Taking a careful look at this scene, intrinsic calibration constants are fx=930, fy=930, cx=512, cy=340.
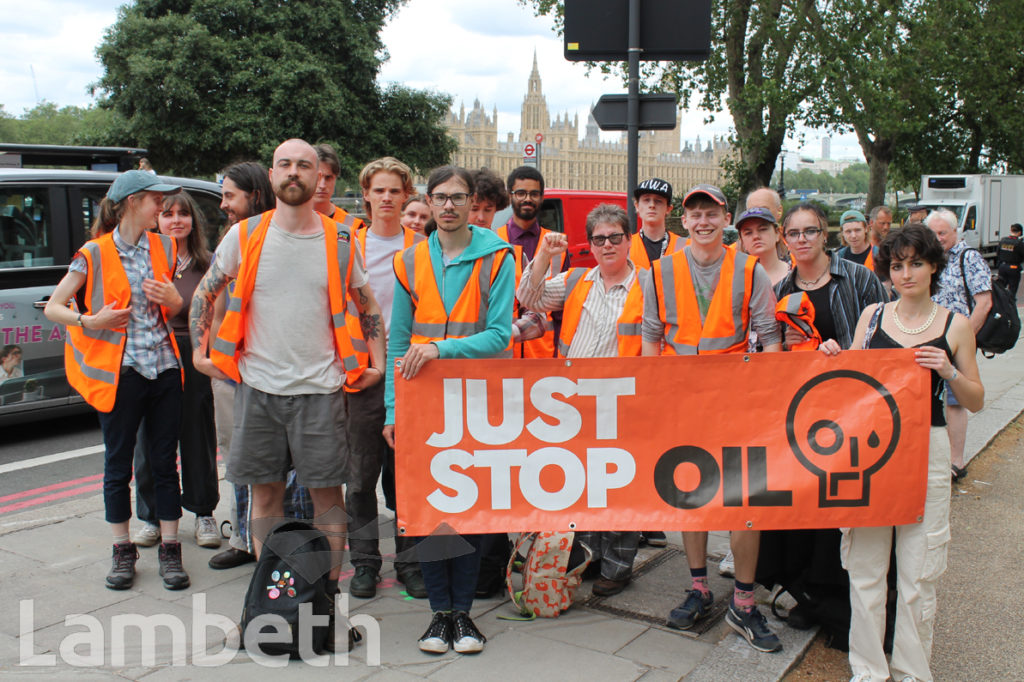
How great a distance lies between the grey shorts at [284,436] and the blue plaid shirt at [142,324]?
0.76 metres

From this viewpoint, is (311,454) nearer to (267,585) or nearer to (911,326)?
(267,585)

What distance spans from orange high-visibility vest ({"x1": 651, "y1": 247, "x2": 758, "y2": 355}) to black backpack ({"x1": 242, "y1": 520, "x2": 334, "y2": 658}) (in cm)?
178

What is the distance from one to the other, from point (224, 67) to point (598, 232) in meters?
29.0

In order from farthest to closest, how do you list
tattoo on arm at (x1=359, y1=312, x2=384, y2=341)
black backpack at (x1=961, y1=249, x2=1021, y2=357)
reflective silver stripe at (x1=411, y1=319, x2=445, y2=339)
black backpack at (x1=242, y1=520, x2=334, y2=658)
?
black backpack at (x1=961, y1=249, x2=1021, y2=357) → tattoo on arm at (x1=359, y1=312, x2=384, y2=341) → reflective silver stripe at (x1=411, y1=319, x2=445, y2=339) → black backpack at (x1=242, y1=520, x2=334, y2=658)

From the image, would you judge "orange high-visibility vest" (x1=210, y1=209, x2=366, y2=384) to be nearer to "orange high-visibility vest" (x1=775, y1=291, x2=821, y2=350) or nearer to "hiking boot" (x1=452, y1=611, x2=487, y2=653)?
"hiking boot" (x1=452, y1=611, x2=487, y2=653)

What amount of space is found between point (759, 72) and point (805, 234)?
2614cm

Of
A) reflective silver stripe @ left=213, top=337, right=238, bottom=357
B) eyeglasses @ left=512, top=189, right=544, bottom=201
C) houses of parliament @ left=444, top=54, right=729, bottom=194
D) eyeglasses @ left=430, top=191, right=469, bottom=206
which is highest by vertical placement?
houses of parliament @ left=444, top=54, right=729, bottom=194

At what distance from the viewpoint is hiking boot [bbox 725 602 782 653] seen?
3.76 metres

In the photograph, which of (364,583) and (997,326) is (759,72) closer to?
(997,326)

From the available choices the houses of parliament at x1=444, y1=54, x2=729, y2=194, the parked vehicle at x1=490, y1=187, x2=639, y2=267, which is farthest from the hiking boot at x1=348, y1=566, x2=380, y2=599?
the houses of parliament at x1=444, y1=54, x2=729, y2=194

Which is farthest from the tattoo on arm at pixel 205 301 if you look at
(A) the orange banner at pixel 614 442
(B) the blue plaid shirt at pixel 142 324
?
(A) the orange banner at pixel 614 442

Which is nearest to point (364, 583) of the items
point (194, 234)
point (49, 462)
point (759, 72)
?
point (194, 234)

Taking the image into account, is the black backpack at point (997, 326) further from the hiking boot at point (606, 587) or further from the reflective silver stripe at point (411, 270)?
the reflective silver stripe at point (411, 270)

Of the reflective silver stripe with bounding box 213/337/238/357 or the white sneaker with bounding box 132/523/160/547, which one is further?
the white sneaker with bounding box 132/523/160/547
